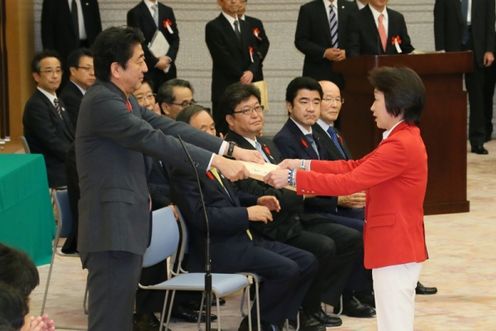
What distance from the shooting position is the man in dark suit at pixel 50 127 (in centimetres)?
786

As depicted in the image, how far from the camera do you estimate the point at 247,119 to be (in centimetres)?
602

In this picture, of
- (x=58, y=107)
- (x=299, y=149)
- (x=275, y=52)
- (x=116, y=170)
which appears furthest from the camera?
(x=275, y=52)

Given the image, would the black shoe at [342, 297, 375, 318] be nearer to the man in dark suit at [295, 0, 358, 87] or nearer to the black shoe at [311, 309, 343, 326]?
the black shoe at [311, 309, 343, 326]

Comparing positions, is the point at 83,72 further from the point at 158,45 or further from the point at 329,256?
the point at 329,256

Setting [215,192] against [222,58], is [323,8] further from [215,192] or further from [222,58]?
[215,192]

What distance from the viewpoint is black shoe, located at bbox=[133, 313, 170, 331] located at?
5.96 meters

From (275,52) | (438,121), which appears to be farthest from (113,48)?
(275,52)

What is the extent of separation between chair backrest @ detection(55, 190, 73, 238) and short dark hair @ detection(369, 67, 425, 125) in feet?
7.02

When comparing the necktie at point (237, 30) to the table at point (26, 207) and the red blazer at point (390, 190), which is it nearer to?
the table at point (26, 207)

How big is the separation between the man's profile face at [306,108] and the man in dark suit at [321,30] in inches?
131

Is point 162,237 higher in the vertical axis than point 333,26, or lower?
lower

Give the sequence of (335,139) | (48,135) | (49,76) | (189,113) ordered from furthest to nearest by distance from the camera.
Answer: (49,76), (48,135), (335,139), (189,113)

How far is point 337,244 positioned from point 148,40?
449 centimetres

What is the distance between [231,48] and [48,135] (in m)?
2.50
